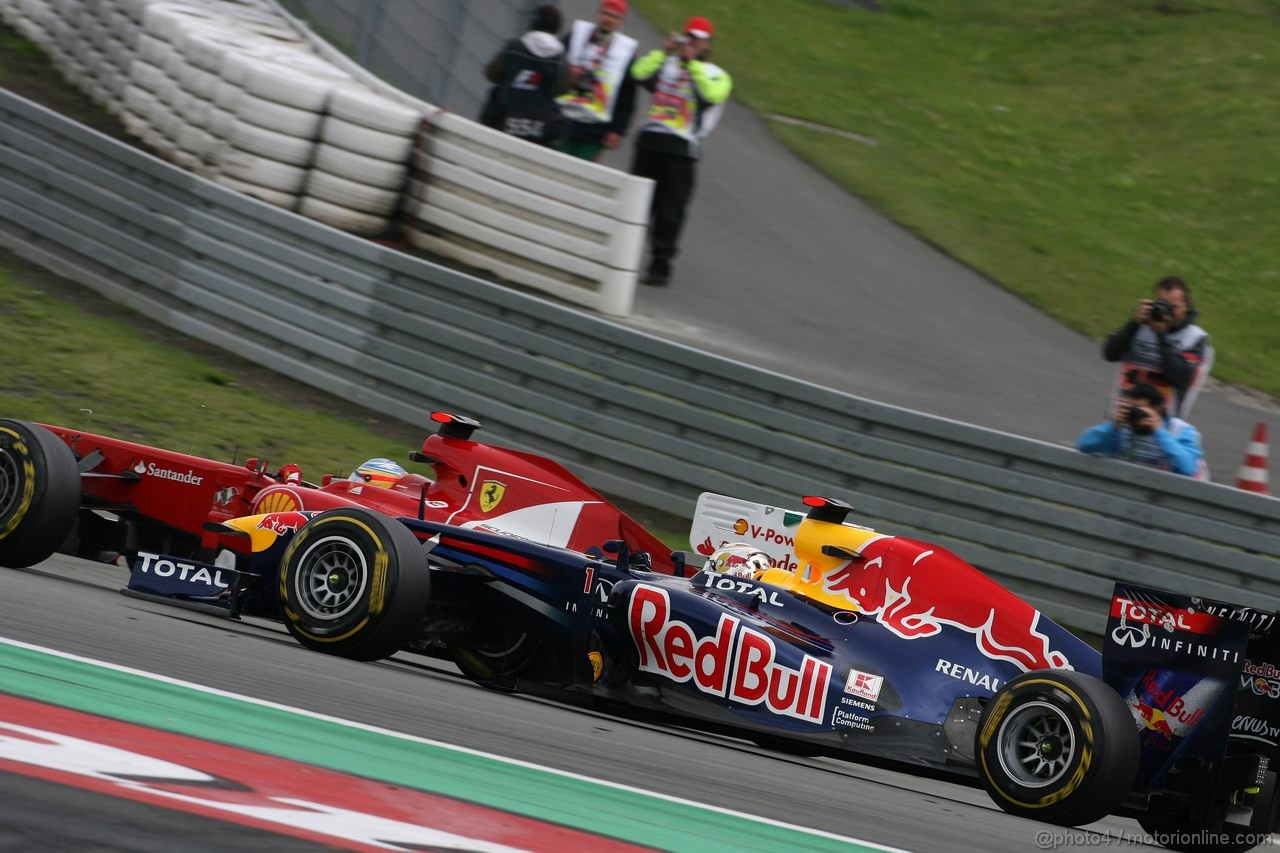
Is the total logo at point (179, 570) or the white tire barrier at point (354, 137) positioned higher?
the white tire barrier at point (354, 137)

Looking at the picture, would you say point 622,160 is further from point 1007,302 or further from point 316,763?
point 316,763

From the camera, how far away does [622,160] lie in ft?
52.7

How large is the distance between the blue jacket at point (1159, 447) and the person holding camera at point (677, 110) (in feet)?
12.4

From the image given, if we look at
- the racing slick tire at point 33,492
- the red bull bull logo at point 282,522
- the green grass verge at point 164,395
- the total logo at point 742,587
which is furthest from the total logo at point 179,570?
the green grass verge at point 164,395

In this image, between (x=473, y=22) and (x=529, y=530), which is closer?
(x=529, y=530)

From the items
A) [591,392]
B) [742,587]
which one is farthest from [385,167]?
[742,587]

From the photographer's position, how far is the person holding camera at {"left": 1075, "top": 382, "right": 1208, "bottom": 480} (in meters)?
8.80

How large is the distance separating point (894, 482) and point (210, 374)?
4.44 meters

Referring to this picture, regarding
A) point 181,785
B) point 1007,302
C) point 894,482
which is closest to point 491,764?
point 181,785

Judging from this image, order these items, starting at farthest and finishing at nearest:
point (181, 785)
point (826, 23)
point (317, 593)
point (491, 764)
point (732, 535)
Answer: point (826, 23) < point (732, 535) < point (317, 593) < point (491, 764) < point (181, 785)

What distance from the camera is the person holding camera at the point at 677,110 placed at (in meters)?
11.4

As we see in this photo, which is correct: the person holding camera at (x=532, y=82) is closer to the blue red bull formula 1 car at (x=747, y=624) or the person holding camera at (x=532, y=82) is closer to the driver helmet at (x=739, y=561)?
the blue red bull formula 1 car at (x=747, y=624)

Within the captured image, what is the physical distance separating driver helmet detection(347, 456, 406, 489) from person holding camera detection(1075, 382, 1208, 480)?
3.98 metres

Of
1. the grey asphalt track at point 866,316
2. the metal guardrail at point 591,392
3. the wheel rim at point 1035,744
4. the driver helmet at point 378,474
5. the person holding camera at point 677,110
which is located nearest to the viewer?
the wheel rim at point 1035,744
